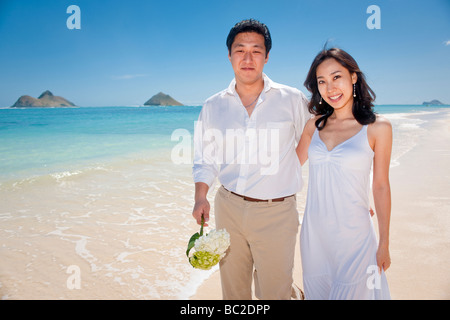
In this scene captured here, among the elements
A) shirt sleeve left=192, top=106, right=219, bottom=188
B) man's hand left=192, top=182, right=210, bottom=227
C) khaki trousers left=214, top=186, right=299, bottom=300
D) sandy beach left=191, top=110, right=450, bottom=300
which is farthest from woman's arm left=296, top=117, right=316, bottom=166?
sandy beach left=191, top=110, right=450, bottom=300

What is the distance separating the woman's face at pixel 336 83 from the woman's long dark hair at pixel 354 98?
0.13 feet

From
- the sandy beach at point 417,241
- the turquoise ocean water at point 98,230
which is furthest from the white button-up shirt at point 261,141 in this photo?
the turquoise ocean water at point 98,230

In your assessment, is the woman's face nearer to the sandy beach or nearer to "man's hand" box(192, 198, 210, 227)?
"man's hand" box(192, 198, 210, 227)

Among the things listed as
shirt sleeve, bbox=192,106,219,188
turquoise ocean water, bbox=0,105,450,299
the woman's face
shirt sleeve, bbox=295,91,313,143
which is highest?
the woman's face

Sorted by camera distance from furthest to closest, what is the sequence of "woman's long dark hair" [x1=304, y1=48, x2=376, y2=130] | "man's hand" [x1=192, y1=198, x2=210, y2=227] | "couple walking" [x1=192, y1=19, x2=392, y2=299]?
1. "man's hand" [x1=192, y1=198, x2=210, y2=227]
2. "woman's long dark hair" [x1=304, y1=48, x2=376, y2=130]
3. "couple walking" [x1=192, y1=19, x2=392, y2=299]

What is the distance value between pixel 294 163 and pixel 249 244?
79 centimetres

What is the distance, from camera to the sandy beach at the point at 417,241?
319 cm

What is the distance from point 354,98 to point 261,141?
2.65 ft

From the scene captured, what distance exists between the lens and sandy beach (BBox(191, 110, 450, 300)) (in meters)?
3.19

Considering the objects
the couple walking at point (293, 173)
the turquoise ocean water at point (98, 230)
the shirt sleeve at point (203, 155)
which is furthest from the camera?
the turquoise ocean water at point (98, 230)

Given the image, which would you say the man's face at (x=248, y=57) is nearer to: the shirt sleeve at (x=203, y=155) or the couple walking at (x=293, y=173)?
the couple walking at (x=293, y=173)

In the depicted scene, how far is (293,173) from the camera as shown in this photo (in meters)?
2.58

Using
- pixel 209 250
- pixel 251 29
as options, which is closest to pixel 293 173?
pixel 209 250
